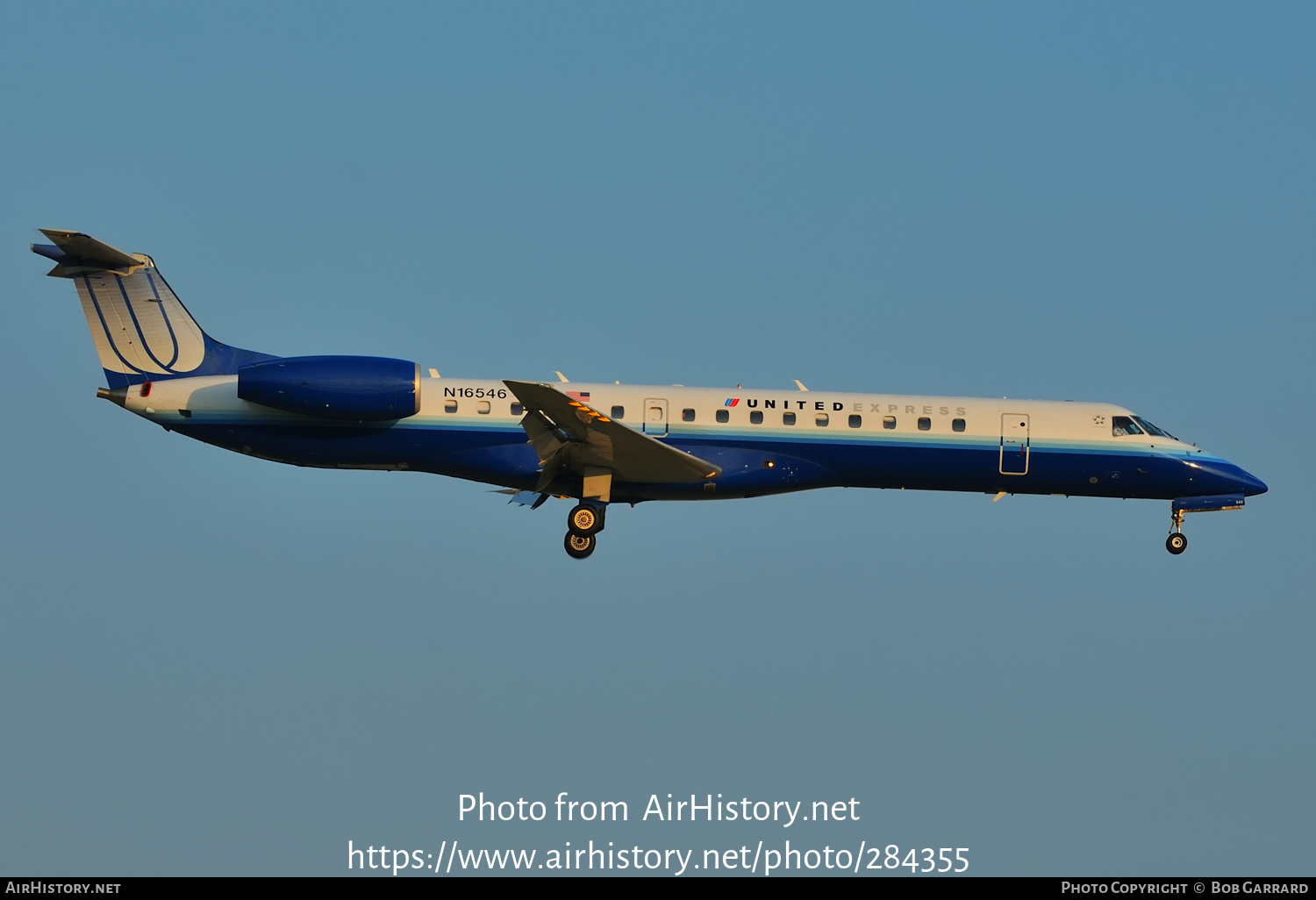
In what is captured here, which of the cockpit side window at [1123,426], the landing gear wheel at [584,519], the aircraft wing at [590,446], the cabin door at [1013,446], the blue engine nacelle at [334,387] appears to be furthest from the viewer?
the cockpit side window at [1123,426]

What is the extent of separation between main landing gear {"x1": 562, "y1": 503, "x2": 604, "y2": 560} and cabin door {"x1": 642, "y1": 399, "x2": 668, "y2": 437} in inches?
66.7

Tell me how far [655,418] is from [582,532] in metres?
2.40

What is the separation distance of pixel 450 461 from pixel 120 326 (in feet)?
20.7

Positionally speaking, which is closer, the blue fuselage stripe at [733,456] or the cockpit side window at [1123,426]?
the blue fuselage stripe at [733,456]

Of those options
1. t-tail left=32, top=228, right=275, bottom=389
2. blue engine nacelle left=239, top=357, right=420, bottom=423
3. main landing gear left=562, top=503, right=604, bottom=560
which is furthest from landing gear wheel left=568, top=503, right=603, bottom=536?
t-tail left=32, top=228, right=275, bottom=389

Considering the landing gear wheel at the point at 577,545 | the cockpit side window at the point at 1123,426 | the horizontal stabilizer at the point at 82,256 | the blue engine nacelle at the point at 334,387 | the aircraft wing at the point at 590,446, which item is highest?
the horizontal stabilizer at the point at 82,256

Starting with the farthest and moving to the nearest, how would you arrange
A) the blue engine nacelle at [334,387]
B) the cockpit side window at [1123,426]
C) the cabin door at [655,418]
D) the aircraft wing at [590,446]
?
the cockpit side window at [1123,426], the cabin door at [655,418], the blue engine nacelle at [334,387], the aircraft wing at [590,446]

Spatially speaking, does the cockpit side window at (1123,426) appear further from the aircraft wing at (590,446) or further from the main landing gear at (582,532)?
the main landing gear at (582,532)

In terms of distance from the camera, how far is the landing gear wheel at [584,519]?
30188mm

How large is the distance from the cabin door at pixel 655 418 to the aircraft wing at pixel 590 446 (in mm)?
854

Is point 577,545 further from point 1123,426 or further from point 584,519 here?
point 1123,426

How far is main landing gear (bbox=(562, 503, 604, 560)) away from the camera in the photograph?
30172mm

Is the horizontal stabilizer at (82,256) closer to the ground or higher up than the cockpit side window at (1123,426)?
higher up

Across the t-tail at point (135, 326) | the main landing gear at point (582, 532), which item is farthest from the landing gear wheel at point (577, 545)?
the t-tail at point (135, 326)
